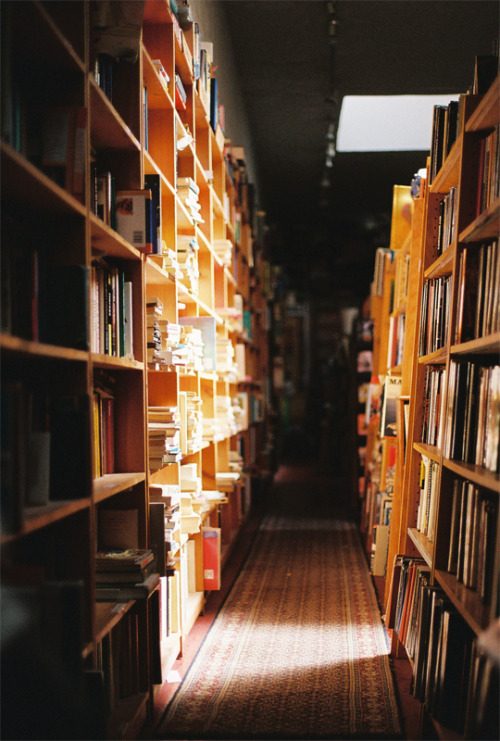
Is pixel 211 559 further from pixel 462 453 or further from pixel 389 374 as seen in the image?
pixel 462 453

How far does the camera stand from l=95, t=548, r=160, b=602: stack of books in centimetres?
188

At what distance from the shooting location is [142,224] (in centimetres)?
201

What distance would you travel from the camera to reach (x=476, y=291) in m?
1.87

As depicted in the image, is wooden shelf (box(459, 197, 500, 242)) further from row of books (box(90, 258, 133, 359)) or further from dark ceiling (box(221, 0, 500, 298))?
dark ceiling (box(221, 0, 500, 298))

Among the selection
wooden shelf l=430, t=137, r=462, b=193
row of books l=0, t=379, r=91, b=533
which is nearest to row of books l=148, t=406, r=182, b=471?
row of books l=0, t=379, r=91, b=533

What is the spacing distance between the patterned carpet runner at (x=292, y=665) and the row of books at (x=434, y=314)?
135 cm

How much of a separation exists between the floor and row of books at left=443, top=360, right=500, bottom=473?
39.5 inches

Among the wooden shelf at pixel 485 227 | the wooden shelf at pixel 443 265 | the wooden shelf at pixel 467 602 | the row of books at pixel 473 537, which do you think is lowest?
the wooden shelf at pixel 467 602

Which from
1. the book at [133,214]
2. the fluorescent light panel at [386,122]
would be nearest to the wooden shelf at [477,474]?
the book at [133,214]

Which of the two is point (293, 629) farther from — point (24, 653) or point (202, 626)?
point (24, 653)

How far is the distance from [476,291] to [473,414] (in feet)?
1.21

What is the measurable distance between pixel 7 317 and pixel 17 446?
0.90 feet

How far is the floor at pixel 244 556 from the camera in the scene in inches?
90.3

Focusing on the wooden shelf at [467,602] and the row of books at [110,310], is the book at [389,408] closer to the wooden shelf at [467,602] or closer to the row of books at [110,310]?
the wooden shelf at [467,602]
